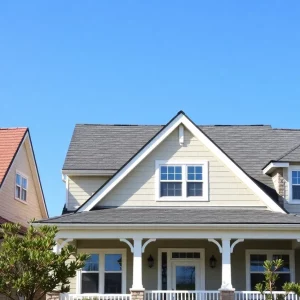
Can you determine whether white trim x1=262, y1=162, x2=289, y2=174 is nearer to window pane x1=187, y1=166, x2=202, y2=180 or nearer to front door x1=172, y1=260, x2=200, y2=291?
window pane x1=187, y1=166, x2=202, y2=180

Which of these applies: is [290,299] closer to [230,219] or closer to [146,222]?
[230,219]

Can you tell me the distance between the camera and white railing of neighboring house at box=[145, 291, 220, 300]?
19.8 meters

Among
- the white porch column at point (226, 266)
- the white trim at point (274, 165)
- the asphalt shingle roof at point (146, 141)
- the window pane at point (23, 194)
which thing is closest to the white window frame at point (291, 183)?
the white trim at point (274, 165)

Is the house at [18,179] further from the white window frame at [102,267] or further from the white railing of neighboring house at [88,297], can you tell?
the white railing of neighboring house at [88,297]

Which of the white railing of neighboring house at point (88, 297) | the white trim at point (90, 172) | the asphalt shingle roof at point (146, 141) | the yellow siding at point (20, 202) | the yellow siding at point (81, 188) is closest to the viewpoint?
the white railing of neighboring house at point (88, 297)

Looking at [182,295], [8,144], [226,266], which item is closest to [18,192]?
[8,144]

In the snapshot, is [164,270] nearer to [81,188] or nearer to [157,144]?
[157,144]

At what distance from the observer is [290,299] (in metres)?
19.8

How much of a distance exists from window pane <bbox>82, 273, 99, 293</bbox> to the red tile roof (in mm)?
5773

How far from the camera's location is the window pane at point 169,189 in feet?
72.9

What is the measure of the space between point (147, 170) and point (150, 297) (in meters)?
4.17

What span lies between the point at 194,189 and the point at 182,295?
3690 millimetres

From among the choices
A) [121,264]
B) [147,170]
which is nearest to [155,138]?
[147,170]

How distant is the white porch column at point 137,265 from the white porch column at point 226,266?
2.43 metres
